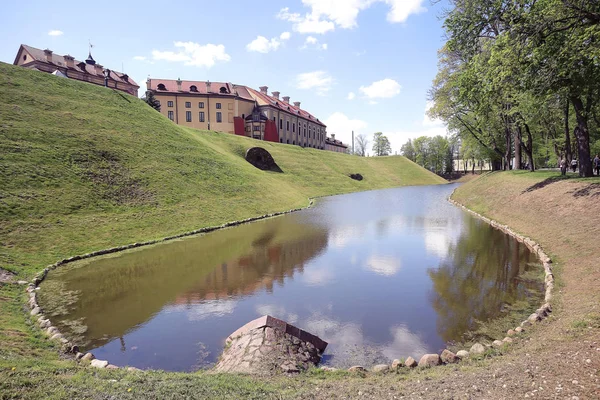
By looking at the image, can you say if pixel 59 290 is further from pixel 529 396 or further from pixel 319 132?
pixel 319 132

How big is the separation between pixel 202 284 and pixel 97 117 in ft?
94.7

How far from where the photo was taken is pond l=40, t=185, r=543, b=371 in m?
9.12

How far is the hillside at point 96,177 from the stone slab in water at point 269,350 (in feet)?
37.8

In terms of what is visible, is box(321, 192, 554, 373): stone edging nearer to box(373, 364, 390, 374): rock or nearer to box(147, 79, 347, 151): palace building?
box(373, 364, 390, 374): rock

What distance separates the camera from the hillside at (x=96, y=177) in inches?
738

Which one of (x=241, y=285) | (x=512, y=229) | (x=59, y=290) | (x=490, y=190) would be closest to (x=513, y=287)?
(x=241, y=285)

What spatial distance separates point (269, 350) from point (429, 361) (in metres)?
3.57

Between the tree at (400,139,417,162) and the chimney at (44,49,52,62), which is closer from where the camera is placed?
the chimney at (44,49,52,62)

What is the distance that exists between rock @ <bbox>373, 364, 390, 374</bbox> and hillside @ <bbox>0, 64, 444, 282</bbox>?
48.5ft

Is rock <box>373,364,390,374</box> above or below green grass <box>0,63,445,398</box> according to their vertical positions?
below

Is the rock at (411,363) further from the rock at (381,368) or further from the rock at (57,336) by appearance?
the rock at (57,336)

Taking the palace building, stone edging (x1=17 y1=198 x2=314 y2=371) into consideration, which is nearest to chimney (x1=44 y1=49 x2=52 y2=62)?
the palace building

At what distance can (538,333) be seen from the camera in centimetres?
846

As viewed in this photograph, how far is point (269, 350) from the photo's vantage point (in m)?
8.01
